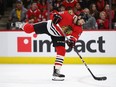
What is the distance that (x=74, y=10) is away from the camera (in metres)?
8.64

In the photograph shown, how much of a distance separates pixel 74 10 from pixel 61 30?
7.92 feet

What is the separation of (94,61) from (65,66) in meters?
0.66

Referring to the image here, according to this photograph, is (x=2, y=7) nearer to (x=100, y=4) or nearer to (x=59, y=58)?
(x=100, y=4)

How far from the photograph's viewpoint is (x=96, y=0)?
9.06 meters

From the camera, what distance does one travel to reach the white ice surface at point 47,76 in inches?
233

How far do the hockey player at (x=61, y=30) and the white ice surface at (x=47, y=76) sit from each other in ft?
0.95

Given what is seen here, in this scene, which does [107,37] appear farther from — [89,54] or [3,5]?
[3,5]

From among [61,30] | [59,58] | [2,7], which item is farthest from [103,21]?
[59,58]

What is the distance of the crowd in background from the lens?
8578 millimetres

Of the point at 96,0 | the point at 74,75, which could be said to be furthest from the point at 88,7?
the point at 74,75

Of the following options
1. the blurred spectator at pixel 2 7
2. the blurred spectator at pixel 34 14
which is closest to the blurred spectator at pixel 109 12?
the blurred spectator at pixel 34 14

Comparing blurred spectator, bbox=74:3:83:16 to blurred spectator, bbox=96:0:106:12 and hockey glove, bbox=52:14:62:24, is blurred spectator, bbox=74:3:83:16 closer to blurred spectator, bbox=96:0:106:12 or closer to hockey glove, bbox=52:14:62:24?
blurred spectator, bbox=96:0:106:12

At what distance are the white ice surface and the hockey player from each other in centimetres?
29

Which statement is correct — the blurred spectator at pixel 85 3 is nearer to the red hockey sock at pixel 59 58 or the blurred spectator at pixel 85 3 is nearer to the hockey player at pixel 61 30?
the hockey player at pixel 61 30
